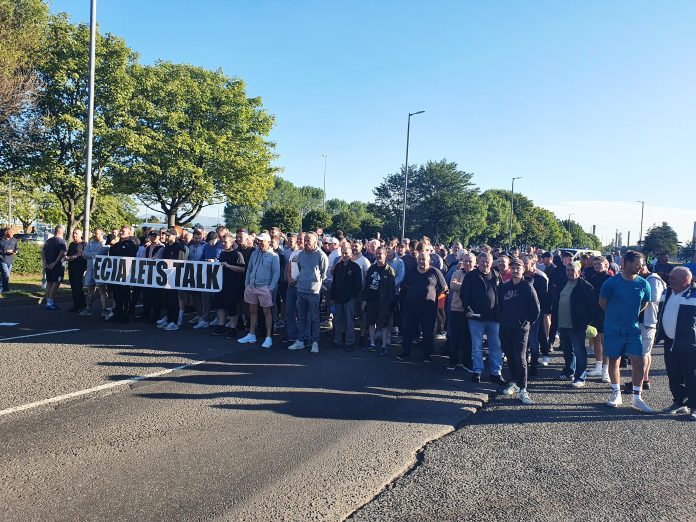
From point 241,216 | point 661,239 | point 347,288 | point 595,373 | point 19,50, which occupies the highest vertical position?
point 19,50

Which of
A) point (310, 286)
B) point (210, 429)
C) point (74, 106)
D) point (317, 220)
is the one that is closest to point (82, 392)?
point (210, 429)

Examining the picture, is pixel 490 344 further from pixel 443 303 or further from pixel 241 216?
pixel 241 216

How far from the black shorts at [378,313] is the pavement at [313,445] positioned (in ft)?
4.72

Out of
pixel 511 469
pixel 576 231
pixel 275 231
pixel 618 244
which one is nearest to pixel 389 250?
pixel 275 231

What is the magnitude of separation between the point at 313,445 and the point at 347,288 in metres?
4.70

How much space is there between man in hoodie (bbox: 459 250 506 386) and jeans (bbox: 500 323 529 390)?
2.01ft

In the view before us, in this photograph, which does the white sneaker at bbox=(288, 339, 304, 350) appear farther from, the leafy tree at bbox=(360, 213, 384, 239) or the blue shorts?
the leafy tree at bbox=(360, 213, 384, 239)

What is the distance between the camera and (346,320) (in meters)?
9.52

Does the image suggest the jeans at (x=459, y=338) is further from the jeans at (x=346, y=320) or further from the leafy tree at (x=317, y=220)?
the leafy tree at (x=317, y=220)

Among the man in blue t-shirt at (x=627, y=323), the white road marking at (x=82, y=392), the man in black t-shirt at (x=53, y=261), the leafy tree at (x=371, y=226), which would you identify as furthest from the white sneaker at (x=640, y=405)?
the leafy tree at (x=371, y=226)

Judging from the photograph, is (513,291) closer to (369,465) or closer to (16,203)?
(369,465)

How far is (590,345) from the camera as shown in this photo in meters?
10.9

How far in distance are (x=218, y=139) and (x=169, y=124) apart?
141 inches

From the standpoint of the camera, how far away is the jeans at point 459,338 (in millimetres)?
8250
